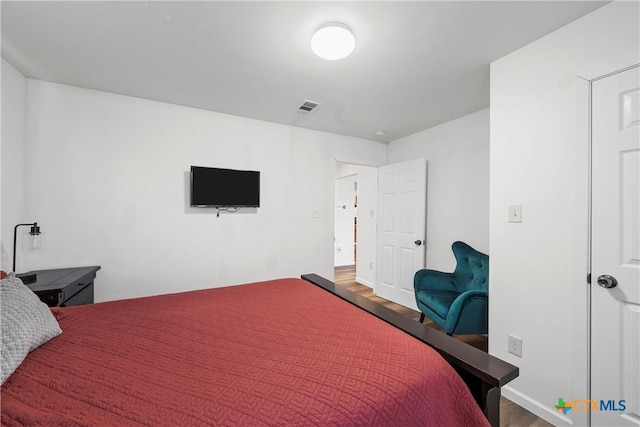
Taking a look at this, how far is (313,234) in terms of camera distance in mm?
3629

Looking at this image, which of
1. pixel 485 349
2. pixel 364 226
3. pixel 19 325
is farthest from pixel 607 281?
pixel 364 226

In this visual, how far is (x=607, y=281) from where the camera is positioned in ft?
4.65

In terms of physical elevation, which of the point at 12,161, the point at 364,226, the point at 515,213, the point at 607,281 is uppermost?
the point at 12,161

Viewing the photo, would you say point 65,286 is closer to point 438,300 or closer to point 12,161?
point 12,161

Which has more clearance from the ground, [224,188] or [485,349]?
[224,188]

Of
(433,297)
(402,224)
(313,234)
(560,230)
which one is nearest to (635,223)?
(560,230)

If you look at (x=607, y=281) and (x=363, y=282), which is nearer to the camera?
(x=607, y=281)

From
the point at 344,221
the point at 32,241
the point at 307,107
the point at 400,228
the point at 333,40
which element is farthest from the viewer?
the point at 344,221

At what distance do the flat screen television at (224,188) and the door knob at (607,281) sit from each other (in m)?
2.86

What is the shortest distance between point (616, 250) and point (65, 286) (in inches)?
129

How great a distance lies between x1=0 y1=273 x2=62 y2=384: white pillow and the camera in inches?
35.9

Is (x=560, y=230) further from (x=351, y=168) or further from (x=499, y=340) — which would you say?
(x=351, y=168)

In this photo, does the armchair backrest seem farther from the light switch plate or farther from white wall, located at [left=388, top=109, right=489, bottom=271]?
the light switch plate

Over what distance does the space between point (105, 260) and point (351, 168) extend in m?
4.24
